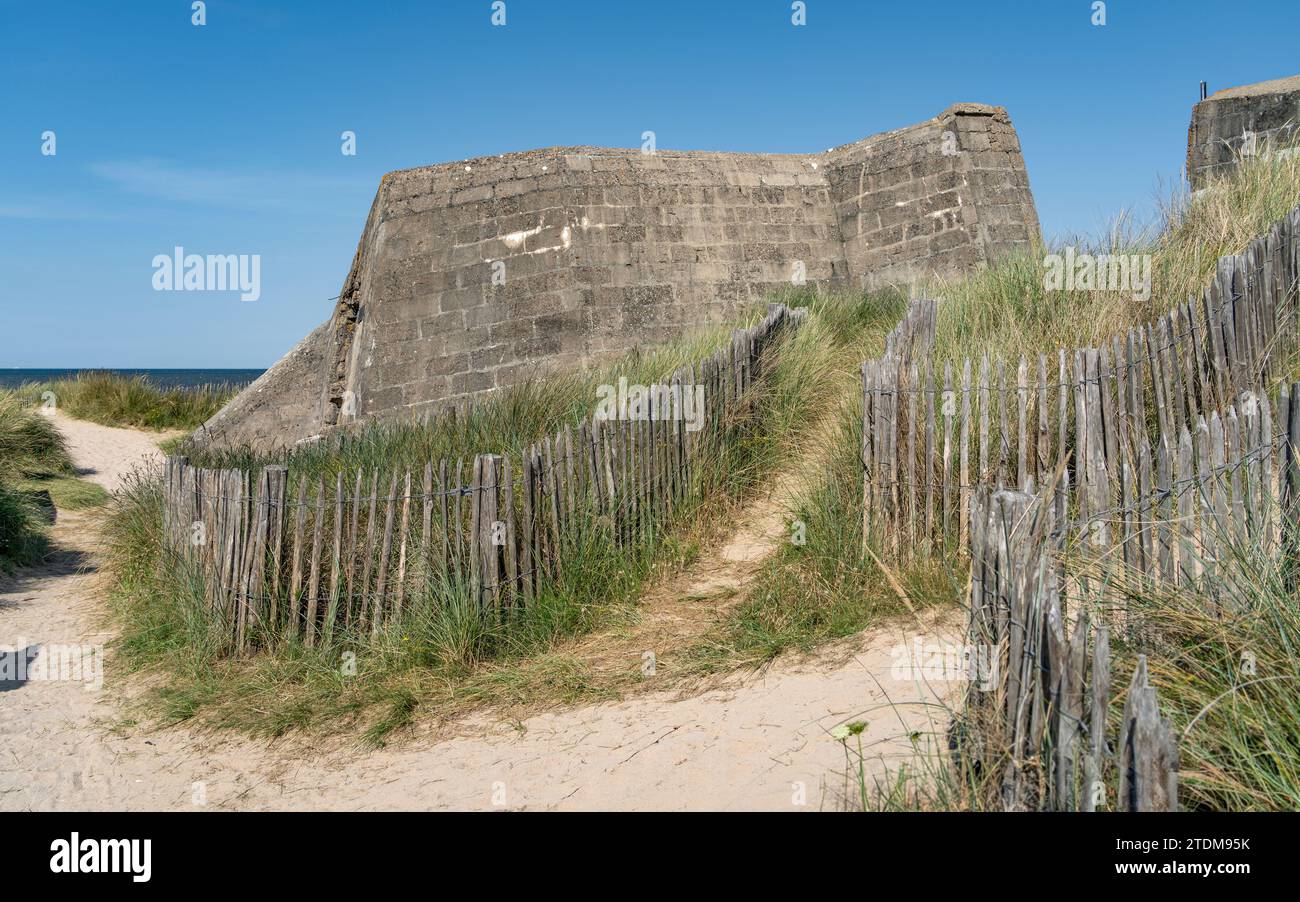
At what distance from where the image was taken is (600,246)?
11.6 meters

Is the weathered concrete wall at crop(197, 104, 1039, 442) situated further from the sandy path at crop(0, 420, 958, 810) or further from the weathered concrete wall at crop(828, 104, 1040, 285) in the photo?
the sandy path at crop(0, 420, 958, 810)

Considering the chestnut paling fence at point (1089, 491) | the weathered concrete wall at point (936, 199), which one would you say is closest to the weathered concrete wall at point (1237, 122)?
the weathered concrete wall at point (936, 199)

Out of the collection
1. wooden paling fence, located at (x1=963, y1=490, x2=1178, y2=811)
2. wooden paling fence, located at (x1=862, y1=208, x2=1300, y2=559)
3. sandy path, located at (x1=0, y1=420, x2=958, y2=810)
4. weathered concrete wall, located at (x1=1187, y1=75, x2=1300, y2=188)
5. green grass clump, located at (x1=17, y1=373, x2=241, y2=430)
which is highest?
weathered concrete wall, located at (x1=1187, y1=75, x2=1300, y2=188)

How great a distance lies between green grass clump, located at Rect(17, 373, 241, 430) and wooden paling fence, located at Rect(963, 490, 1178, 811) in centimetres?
1957

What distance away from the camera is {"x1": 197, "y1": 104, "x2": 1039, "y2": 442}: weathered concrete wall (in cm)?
1149

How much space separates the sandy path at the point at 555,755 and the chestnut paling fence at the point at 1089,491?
2.83 ft

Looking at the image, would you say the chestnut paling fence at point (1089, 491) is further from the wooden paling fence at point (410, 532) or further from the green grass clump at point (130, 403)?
the green grass clump at point (130, 403)

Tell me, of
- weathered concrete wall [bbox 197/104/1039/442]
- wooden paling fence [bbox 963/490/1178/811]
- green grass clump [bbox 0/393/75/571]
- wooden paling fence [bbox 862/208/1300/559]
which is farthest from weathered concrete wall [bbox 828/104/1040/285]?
green grass clump [bbox 0/393/75/571]

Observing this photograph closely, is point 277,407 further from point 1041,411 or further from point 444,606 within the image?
point 1041,411

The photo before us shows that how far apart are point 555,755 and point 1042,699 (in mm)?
2525

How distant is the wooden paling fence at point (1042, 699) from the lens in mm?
2408

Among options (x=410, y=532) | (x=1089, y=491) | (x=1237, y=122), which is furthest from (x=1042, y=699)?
(x=1237, y=122)

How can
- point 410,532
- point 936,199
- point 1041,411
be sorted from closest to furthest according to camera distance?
1. point 1041,411
2. point 410,532
3. point 936,199
